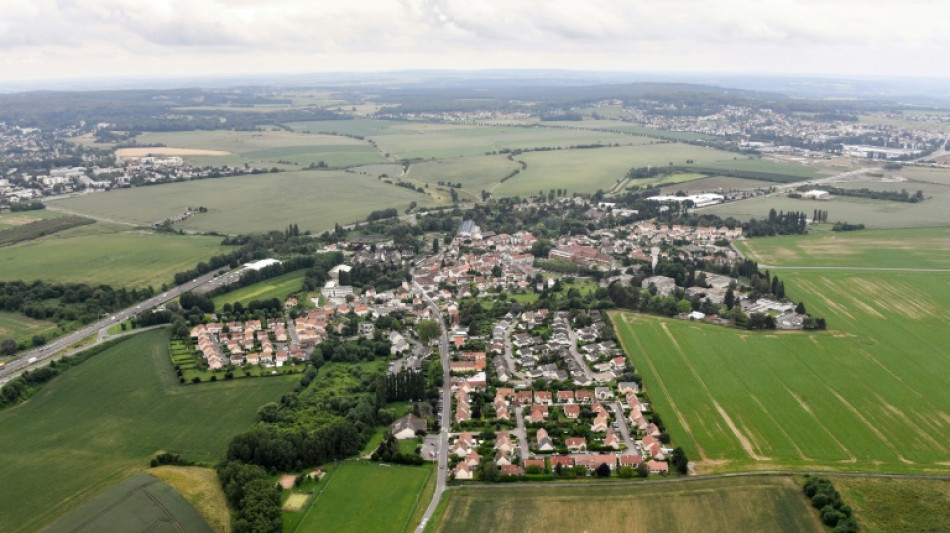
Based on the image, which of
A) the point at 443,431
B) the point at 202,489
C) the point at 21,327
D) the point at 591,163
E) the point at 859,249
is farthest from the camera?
the point at 591,163

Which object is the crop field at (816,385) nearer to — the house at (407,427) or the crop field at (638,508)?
the crop field at (638,508)

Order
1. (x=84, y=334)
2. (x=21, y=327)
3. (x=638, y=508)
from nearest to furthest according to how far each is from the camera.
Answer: (x=638, y=508) → (x=84, y=334) → (x=21, y=327)

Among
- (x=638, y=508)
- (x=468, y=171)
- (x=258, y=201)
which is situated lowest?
(x=638, y=508)

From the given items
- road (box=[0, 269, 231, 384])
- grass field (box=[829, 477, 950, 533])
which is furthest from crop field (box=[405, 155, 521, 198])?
grass field (box=[829, 477, 950, 533])

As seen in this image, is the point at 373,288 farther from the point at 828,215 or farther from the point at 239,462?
Answer: the point at 828,215

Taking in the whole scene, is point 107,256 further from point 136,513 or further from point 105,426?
point 136,513

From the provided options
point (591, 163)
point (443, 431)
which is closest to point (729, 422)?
point (443, 431)
